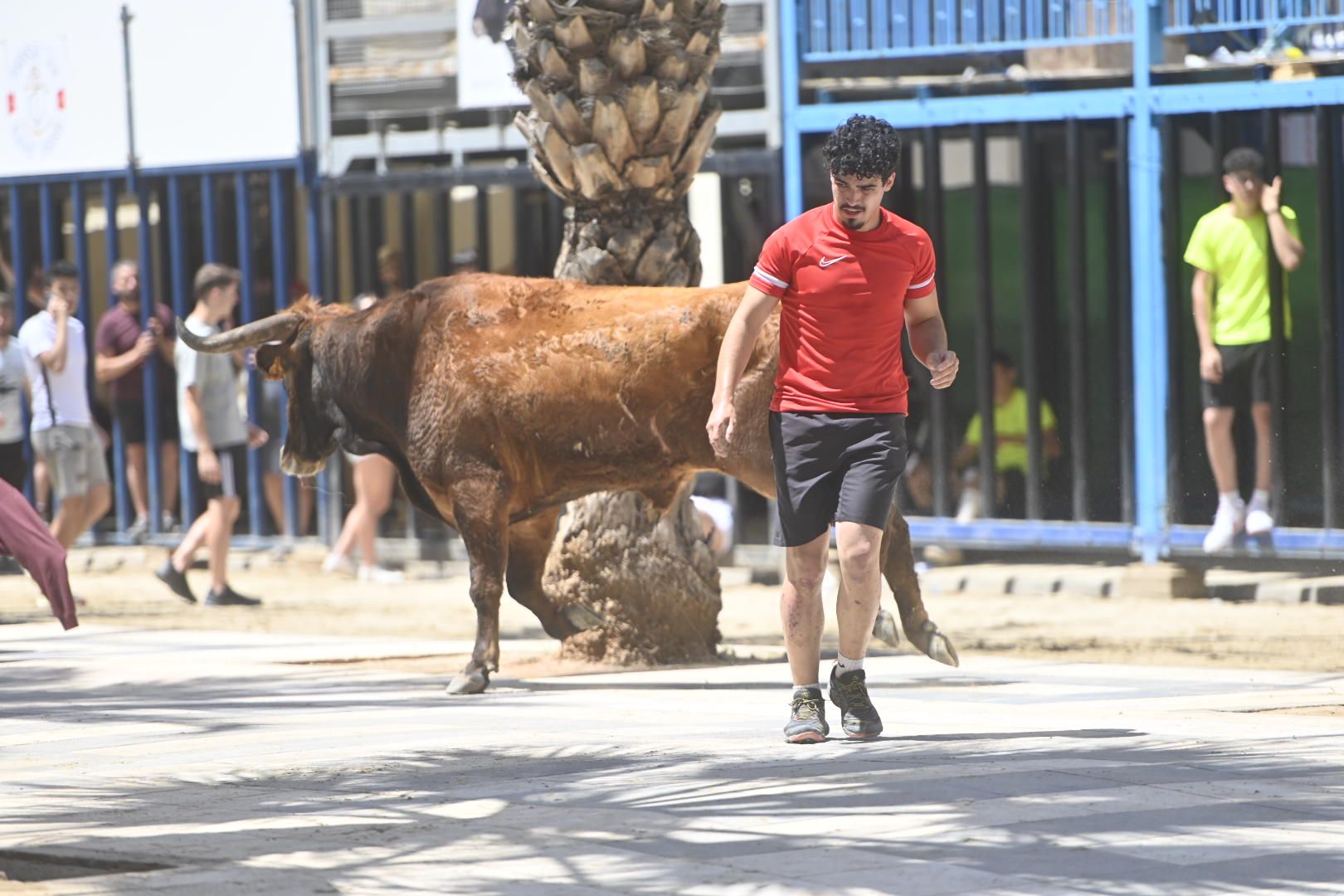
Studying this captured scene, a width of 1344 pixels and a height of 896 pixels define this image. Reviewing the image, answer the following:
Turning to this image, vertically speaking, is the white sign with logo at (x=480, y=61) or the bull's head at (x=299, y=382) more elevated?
the white sign with logo at (x=480, y=61)

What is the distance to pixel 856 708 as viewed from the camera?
25.2 feet

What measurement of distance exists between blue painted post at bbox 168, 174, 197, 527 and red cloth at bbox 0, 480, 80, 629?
7792 millimetres

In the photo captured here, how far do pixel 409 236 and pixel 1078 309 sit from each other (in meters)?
5.35

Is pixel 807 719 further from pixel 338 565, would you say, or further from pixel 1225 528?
→ pixel 338 565

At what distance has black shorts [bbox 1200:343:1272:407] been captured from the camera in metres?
13.5

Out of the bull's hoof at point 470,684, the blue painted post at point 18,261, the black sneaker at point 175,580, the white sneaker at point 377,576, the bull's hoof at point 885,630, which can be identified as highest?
the blue painted post at point 18,261

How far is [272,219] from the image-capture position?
17.7 metres

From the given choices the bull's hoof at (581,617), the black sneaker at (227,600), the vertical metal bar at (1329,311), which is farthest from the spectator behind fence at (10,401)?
the vertical metal bar at (1329,311)

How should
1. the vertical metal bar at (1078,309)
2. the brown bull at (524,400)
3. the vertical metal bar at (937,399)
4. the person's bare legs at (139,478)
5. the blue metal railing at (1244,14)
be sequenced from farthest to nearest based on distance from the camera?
the person's bare legs at (139,478)
the vertical metal bar at (937,399)
the vertical metal bar at (1078,309)
the blue metal railing at (1244,14)
the brown bull at (524,400)

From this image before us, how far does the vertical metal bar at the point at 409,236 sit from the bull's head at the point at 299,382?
6.70 metres

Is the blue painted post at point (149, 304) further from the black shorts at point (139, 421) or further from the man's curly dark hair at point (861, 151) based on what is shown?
the man's curly dark hair at point (861, 151)

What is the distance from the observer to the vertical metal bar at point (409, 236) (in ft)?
56.3

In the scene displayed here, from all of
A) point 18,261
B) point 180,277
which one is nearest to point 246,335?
point 180,277

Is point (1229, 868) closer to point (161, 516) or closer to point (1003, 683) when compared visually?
point (1003, 683)
